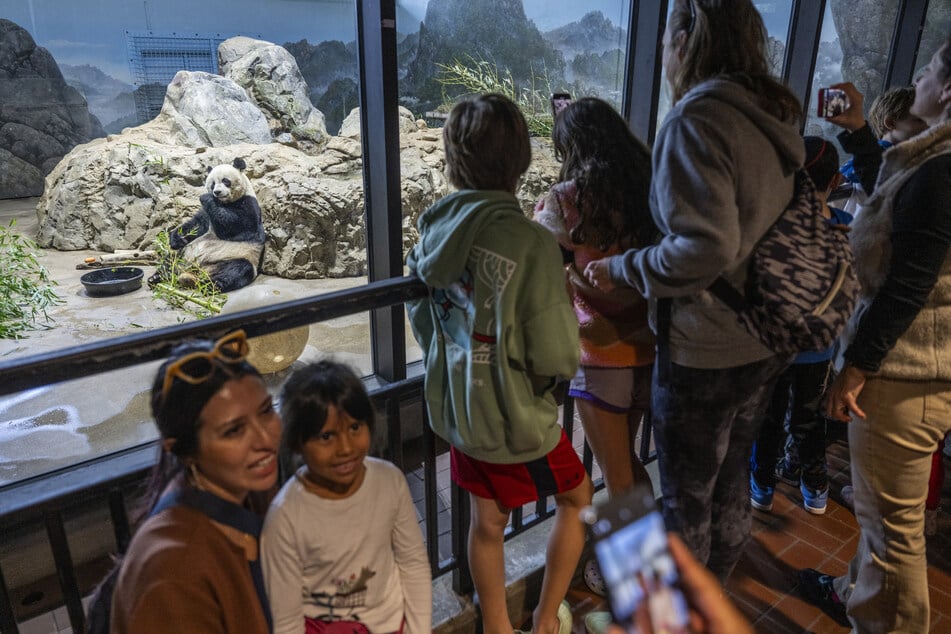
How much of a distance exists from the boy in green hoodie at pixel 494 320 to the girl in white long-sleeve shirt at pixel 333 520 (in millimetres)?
221

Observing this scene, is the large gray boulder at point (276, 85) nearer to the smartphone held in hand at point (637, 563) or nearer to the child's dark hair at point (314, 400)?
the child's dark hair at point (314, 400)

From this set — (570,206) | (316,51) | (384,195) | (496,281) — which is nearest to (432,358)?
(496,281)

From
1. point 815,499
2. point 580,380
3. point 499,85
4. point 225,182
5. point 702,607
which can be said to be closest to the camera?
point 702,607

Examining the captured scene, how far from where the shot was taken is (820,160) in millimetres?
1785

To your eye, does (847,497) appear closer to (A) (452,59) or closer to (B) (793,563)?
(B) (793,563)

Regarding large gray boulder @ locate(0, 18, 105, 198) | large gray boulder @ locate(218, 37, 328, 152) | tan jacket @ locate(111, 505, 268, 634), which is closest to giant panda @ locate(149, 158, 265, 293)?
large gray boulder @ locate(218, 37, 328, 152)

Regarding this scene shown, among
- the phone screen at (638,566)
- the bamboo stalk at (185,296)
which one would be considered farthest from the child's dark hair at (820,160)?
the bamboo stalk at (185,296)

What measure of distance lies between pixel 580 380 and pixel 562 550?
1.36 feet

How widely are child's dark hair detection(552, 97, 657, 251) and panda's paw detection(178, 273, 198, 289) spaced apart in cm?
273

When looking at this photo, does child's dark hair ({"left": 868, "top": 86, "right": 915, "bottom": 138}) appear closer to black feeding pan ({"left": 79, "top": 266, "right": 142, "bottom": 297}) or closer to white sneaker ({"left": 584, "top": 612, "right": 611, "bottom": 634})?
white sneaker ({"left": 584, "top": 612, "right": 611, "bottom": 634})

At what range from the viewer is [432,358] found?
1430mm

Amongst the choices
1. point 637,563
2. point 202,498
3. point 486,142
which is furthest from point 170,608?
point 486,142

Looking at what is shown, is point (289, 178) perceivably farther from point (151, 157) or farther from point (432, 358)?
point (432, 358)

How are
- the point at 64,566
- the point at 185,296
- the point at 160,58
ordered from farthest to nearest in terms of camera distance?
1. the point at 185,296
2. the point at 160,58
3. the point at 64,566
